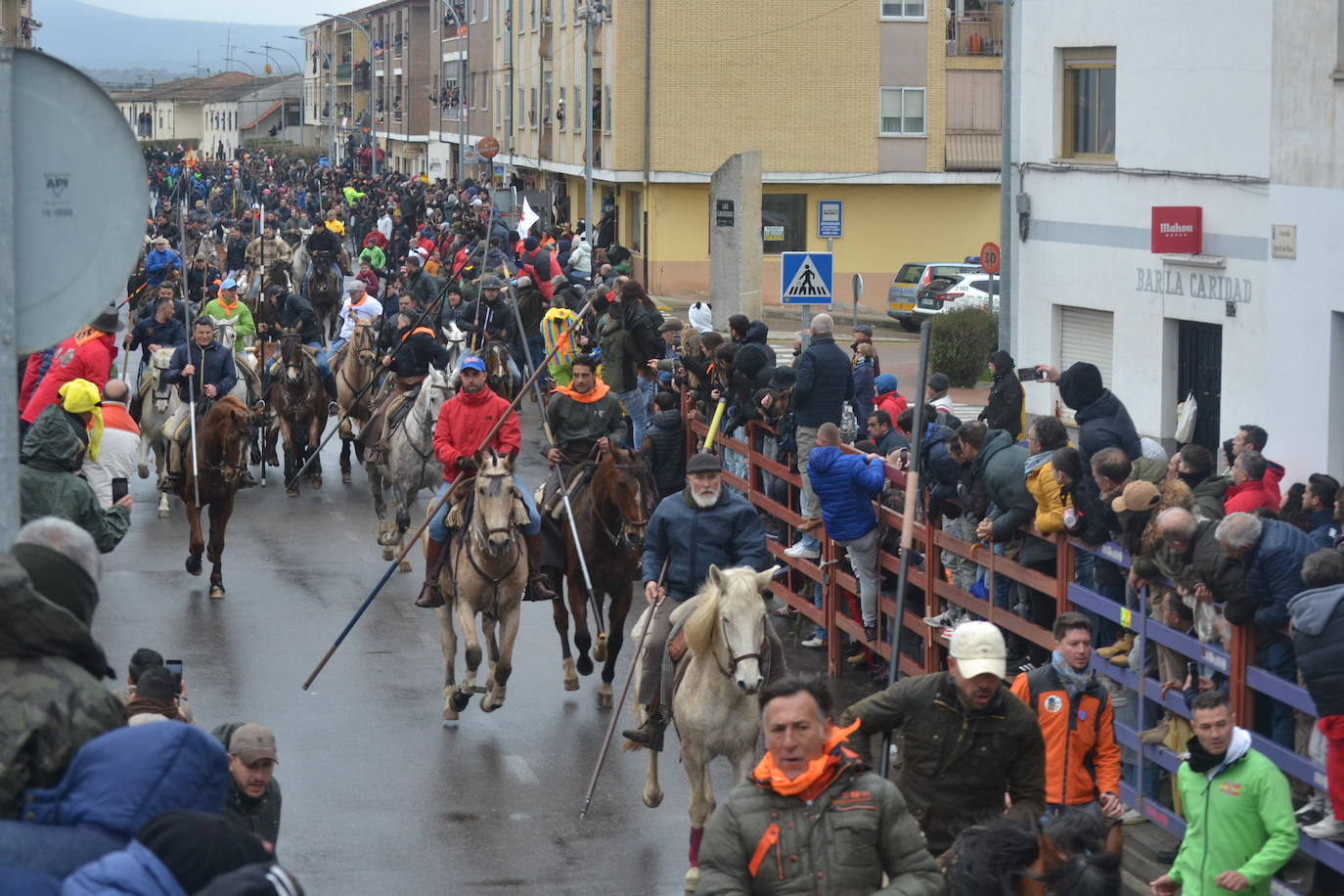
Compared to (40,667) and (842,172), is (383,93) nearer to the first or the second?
(842,172)

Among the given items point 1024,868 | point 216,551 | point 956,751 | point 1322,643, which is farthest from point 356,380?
point 1024,868

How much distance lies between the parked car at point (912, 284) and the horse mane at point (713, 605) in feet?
109

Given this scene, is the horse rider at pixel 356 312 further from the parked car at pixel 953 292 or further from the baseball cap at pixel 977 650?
the baseball cap at pixel 977 650

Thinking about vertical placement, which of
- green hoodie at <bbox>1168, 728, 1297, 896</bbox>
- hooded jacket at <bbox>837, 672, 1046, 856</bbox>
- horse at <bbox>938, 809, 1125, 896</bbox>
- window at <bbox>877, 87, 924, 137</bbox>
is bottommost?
green hoodie at <bbox>1168, 728, 1297, 896</bbox>

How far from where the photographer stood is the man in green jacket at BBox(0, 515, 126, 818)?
4.49 metres

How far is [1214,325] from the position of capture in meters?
20.4

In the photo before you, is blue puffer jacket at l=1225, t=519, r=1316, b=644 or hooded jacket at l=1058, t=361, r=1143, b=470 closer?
blue puffer jacket at l=1225, t=519, r=1316, b=644

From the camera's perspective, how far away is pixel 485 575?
13430 mm

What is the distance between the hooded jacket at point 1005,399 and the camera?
16.8m

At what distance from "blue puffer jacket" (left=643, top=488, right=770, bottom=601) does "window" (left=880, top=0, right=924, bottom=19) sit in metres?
41.6

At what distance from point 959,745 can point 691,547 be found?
396cm

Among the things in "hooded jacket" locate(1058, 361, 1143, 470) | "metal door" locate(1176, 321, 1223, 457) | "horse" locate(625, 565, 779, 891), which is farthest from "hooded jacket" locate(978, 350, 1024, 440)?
"horse" locate(625, 565, 779, 891)

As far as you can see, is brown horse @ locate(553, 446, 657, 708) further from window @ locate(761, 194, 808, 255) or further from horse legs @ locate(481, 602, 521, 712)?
window @ locate(761, 194, 808, 255)

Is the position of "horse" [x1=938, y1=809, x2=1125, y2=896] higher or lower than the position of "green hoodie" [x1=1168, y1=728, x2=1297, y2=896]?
higher
